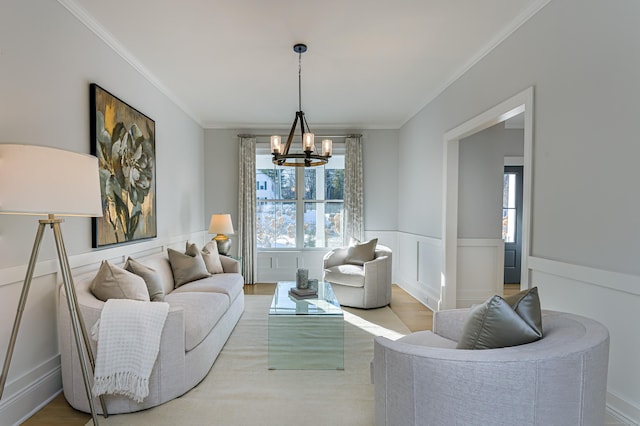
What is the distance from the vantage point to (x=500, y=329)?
1422 millimetres

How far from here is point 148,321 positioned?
2.01 meters

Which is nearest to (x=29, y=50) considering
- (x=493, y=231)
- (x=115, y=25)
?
(x=115, y=25)

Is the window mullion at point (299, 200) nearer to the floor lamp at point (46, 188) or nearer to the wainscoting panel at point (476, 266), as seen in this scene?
the wainscoting panel at point (476, 266)

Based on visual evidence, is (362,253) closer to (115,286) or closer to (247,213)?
(247,213)

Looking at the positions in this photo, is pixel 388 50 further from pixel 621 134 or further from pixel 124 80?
pixel 124 80

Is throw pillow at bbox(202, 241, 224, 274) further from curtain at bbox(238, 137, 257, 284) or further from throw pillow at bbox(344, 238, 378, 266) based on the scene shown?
throw pillow at bbox(344, 238, 378, 266)

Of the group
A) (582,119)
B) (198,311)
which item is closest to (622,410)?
(582,119)

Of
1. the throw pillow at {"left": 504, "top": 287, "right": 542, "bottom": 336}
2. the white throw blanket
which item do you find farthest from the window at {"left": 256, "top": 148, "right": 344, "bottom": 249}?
the throw pillow at {"left": 504, "top": 287, "right": 542, "bottom": 336}

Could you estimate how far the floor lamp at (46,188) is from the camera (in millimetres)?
1489

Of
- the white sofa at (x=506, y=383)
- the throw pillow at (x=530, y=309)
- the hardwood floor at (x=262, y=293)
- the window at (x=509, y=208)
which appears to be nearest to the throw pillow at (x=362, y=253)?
the hardwood floor at (x=262, y=293)

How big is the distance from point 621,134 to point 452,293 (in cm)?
263

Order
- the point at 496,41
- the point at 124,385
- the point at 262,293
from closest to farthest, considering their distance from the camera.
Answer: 1. the point at 124,385
2. the point at 496,41
3. the point at 262,293

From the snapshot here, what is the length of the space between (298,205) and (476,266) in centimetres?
318

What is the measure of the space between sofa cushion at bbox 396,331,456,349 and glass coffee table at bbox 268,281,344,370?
841 mm
